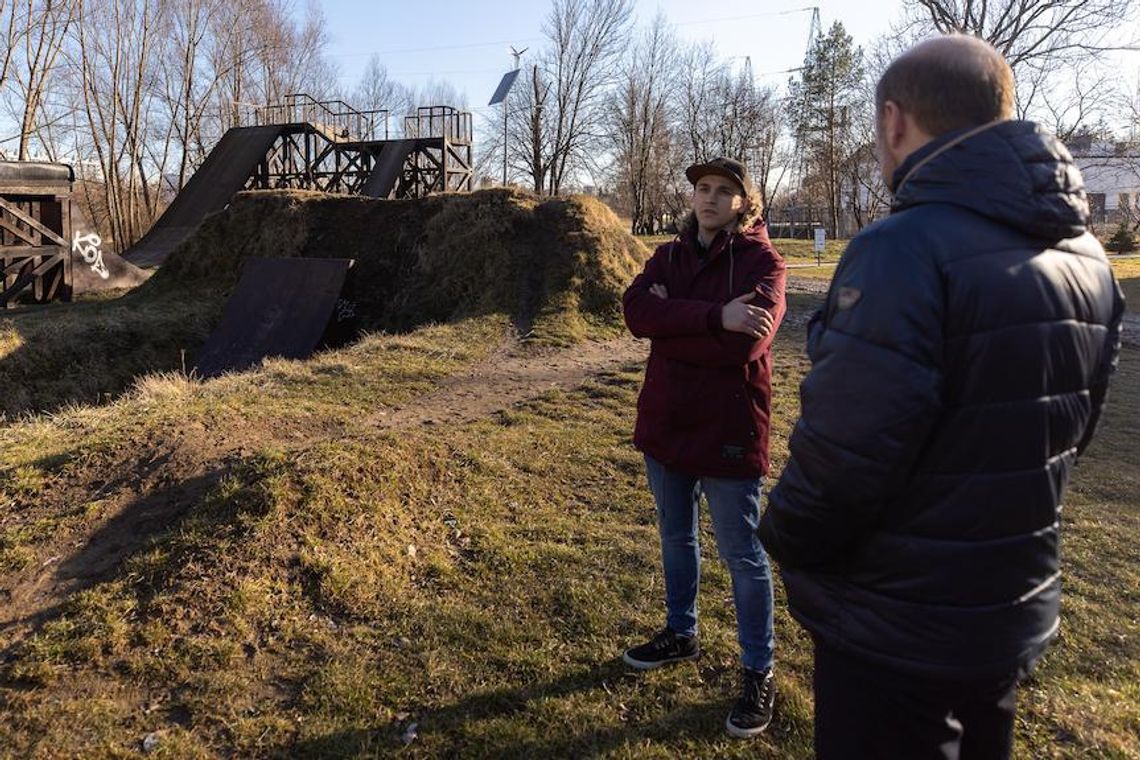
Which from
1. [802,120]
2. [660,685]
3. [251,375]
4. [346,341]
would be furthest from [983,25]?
[660,685]

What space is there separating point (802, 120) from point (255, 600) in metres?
51.7

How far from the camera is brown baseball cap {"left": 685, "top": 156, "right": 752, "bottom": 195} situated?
2676 millimetres

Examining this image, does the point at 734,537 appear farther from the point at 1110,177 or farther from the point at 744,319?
the point at 1110,177

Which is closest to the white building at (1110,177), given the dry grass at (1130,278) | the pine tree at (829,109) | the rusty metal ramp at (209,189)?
the dry grass at (1130,278)

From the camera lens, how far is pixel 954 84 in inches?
57.1

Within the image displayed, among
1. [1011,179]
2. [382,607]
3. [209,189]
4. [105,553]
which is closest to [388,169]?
[209,189]

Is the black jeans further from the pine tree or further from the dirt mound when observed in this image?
the pine tree

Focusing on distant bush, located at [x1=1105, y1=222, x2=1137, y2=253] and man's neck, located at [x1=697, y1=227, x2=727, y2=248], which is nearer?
man's neck, located at [x1=697, y1=227, x2=727, y2=248]

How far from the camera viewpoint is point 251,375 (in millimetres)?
7312

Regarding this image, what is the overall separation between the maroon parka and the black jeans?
106 cm

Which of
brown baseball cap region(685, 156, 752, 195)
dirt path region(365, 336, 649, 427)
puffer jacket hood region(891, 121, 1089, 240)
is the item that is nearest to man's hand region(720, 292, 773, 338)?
brown baseball cap region(685, 156, 752, 195)

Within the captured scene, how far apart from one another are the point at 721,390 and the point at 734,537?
0.50 m

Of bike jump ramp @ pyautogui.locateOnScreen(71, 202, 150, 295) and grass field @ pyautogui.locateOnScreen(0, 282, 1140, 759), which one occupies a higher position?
bike jump ramp @ pyautogui.locateOnScreen(71, 202, 150, 295)

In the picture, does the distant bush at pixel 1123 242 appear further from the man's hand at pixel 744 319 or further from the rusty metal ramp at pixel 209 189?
the man's hand at pixel 744 319
